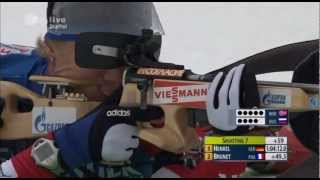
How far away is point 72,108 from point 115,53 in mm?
162

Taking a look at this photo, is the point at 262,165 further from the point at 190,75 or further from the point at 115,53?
the point at 115,53

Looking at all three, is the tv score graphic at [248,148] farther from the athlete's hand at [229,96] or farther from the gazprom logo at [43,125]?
the gazprom logo at [43,125]

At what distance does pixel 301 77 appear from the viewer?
148cm

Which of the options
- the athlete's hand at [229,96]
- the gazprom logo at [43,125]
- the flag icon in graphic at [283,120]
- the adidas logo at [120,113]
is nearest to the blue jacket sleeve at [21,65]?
the gazprom logo at [43,125]

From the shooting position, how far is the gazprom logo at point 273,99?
144cm

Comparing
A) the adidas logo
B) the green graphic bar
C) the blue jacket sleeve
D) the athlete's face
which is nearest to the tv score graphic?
the green graphic bar

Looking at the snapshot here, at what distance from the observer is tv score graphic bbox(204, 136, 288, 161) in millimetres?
1470

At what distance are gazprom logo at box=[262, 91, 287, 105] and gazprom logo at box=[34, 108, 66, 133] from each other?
52 cm

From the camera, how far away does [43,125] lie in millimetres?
1790

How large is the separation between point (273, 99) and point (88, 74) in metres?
0.49

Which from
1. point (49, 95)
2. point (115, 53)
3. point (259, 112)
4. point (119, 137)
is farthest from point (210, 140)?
point (49, 95)

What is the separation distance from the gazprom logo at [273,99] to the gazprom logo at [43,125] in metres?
0.52

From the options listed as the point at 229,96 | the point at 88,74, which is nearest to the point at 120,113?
the point at 88,74

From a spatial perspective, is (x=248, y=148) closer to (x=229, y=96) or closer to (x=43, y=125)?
(x=229, y=96)
